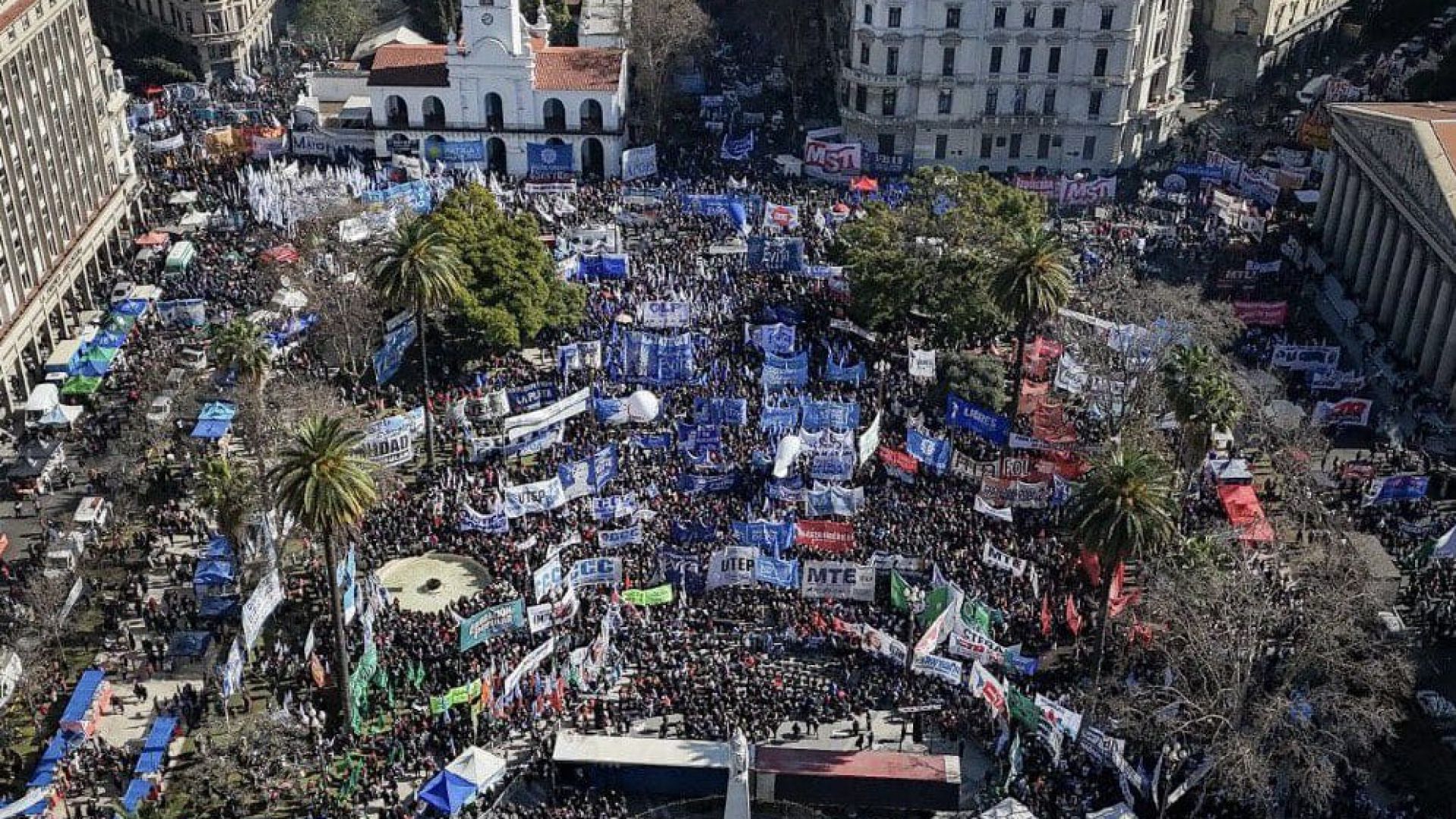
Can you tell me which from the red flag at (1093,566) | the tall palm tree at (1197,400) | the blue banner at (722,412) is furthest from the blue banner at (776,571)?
the tall palm tree at (1197,400)

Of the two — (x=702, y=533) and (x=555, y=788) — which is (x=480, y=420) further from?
(x=555, y=788)

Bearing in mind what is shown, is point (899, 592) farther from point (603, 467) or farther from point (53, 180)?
point (53, 180)

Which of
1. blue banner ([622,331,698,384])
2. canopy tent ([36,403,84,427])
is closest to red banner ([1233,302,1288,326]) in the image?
blue banner ([622,331,698,384])

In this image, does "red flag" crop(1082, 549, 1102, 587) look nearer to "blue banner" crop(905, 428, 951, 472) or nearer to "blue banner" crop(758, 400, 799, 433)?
"blue banner" crop(905, 428, 951, 472)

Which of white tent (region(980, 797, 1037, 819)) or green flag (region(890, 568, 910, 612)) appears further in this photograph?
green flag (region(890, 568, 910, 612))

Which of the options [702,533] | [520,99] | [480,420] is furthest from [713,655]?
[520,99]
